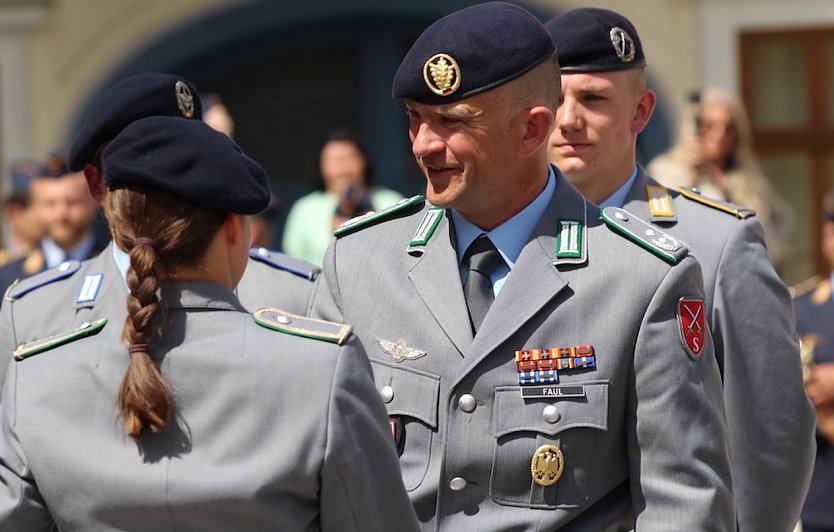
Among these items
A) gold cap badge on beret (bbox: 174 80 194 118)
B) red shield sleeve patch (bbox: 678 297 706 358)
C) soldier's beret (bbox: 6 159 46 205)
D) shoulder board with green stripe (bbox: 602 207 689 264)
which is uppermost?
gold cap badge on beret (bbox: 174 80 194 118)

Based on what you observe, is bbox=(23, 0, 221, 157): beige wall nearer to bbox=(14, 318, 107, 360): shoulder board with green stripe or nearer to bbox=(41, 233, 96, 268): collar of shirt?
bbox=(41, 233, 96, 268): collar of shirt

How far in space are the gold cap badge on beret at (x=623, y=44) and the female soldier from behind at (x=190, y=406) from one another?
1.44m

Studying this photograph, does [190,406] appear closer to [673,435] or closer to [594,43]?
[673,435]

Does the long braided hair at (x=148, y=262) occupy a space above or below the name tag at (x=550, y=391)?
above

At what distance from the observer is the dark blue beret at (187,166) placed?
2.55 metres

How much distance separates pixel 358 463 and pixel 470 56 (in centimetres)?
88

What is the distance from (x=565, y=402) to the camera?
3004mm

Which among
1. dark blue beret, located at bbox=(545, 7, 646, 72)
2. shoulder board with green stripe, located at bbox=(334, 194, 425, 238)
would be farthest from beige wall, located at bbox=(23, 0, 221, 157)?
shoulder board with green stripe, located at bbox=(334, 194, 425, 238)

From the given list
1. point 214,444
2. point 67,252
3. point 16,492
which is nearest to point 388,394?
point 214,444

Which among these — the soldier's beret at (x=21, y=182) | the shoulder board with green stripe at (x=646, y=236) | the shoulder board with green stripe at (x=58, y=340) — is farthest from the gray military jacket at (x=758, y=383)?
the soldier's beret at (x=21, y=182)

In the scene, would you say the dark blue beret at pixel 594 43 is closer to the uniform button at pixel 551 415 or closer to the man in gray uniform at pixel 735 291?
the man in gray uniform at pixel 735 291

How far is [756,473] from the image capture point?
3.54m

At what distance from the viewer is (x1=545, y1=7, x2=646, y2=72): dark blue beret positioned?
379 centimetres

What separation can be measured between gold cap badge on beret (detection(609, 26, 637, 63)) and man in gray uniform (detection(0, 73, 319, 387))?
958 mm
